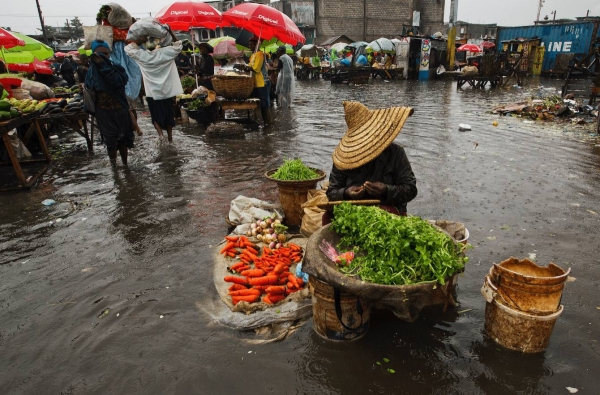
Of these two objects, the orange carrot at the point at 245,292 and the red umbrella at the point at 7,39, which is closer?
the orange carrot at the point at 245,292

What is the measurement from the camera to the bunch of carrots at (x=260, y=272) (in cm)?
325

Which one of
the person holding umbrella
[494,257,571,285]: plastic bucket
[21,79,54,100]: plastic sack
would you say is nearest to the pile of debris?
the person holding umbrella

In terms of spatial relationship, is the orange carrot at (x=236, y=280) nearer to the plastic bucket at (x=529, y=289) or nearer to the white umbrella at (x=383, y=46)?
the plastic bucket at (x=529, y=289)

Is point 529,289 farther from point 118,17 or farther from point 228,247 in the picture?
point 118,17

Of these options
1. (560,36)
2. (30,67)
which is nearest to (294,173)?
(30,67)

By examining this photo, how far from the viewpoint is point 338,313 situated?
2.61 meters

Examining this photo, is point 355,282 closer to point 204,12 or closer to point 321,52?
point 204,12

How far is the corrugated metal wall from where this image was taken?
24.7 meters

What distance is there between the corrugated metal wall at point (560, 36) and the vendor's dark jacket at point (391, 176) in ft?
92.3

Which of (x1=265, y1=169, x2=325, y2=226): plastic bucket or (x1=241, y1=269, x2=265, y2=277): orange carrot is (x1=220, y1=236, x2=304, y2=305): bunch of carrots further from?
Answer: (x1=265, y1=169, x2=325, y2=226): plastic bucket

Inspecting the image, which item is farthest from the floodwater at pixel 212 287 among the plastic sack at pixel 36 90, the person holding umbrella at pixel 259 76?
the plastic sack at pixel 36 90

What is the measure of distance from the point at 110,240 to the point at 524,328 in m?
4.26

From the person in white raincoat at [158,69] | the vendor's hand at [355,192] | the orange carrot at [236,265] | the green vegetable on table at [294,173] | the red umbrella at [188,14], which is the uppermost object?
the red umbrella at [188,14]

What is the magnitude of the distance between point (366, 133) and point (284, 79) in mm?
10207
